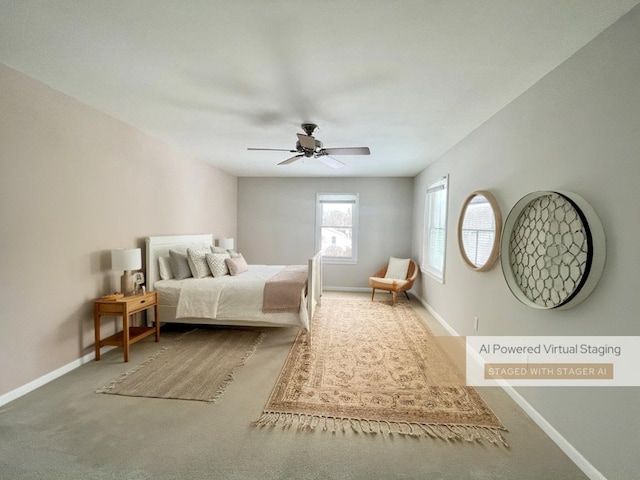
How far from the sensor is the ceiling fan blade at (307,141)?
9.41ft

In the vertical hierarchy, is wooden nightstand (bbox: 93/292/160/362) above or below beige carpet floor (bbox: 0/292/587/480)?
above

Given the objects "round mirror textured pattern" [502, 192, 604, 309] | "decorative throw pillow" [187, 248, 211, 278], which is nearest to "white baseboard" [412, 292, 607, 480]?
"round mirror textured pattern" [502, 192, 604, 309]

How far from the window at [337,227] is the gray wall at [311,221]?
0.13m

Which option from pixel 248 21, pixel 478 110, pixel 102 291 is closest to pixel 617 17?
pixel 478 110

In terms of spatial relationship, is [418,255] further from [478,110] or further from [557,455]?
[557,455]

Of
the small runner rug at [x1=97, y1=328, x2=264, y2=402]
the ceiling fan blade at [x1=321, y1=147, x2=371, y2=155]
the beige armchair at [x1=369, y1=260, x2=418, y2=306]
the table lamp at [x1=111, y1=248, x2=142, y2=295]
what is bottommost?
the small runner rug at [x1=97, y1=328, x2=264, y2=402]

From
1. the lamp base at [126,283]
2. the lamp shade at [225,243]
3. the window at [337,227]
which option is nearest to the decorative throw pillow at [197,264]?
the lamp base at [126,283]

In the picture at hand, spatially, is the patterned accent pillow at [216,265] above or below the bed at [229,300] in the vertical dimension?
above

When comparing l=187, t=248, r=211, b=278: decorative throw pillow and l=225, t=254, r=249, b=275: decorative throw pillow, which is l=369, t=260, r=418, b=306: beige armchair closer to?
l=225, t=254, r=249, b=275: decorative throw pillow

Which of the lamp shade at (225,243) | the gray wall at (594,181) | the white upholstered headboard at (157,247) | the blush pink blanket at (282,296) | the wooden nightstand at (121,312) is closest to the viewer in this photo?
the gray wall at (594,181)

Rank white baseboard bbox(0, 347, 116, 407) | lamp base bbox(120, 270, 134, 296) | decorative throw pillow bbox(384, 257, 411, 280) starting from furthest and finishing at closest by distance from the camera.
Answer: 1. decorative throw pillow bbox(384, 257, 411, 280)
2. lamp base bbox(120, 270, 134, 296)
3. white baseboard bbox(0, 347, 116, 407)

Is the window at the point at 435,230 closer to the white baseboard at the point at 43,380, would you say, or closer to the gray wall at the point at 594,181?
the gray wall at the point at 594,181

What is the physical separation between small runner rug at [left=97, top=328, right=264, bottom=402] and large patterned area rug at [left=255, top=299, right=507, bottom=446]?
1.80 ft
